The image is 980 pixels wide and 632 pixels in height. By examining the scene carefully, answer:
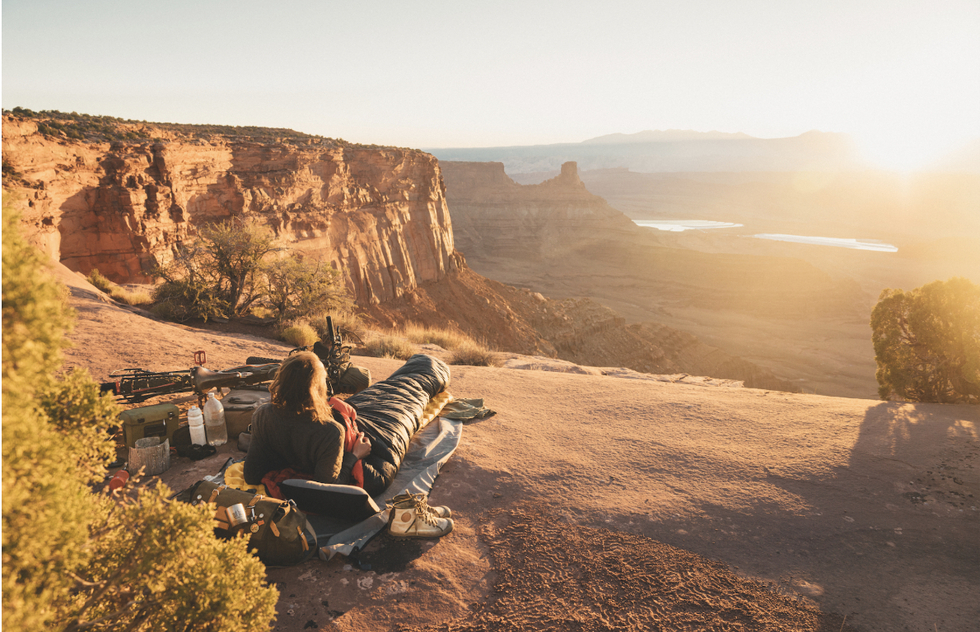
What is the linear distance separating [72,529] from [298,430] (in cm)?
217

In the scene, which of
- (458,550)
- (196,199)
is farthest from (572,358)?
(458,550)

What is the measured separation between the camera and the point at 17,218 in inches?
63.7

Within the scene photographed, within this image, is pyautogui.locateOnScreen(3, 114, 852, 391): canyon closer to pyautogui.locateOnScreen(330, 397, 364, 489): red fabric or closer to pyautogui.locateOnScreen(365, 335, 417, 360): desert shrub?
pyautogui.locateOnScreen(330, 397, 364, 489): red fabric

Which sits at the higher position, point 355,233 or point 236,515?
point 355,233

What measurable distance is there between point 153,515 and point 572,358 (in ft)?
88.0

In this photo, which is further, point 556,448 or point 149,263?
point 149,263

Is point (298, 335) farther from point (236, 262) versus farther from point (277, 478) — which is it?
point (277, 478)

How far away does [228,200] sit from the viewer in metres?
20.1

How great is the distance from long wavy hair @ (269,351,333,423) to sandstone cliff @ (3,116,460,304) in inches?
420

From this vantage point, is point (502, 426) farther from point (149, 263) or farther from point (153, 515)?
point (149, 263)

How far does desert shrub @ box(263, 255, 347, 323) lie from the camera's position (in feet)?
41.9

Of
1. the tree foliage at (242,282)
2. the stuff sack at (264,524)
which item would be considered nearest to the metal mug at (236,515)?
the stuff sack at (264,524)

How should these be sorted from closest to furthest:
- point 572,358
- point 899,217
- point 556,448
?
point 556,448 → point 572,358 → point 899,217

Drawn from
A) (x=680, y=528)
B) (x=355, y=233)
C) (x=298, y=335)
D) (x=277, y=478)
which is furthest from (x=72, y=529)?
(x=355, y=233)
